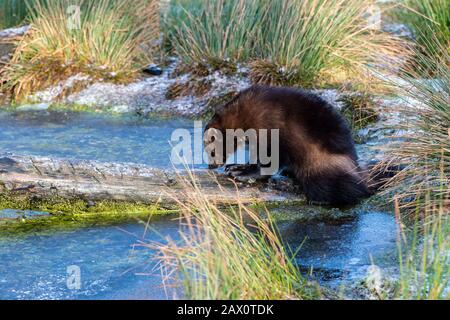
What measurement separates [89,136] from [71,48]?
7.17 ft

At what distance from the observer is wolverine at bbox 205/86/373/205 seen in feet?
20.0

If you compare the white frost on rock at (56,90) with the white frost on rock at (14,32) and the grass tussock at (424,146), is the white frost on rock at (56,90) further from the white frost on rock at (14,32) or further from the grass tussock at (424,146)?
the grass tussock at (424,146)

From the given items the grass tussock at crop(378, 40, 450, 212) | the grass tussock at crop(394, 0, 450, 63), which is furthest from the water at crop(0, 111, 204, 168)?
the grass tussock at crop(394, 0, 450, 63)

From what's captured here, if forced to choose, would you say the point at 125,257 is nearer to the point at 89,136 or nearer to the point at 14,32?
the point at 89,136

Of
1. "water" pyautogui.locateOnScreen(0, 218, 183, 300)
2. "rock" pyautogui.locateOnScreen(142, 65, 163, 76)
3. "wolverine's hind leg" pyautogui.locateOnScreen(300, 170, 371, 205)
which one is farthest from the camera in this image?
"rock" pyautogui.locateOnScreen(142, 65, 163, 76)

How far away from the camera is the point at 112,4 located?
1045 centimetres

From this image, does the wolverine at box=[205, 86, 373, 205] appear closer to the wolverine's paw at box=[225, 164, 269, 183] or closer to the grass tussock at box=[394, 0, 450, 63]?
the wolverine's paw at box=[225, 164, 269, 183]

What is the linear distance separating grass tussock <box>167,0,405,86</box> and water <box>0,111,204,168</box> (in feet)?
3.97

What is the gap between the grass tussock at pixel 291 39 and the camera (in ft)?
30.0

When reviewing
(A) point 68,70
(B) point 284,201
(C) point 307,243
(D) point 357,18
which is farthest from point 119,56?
(C) point 307,243

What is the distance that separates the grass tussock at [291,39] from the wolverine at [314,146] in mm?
2706

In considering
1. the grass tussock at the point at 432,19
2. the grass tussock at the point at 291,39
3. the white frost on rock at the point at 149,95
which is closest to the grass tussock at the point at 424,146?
the grass tussock at the point at 291,39

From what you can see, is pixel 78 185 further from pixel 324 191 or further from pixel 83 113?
pixel 83 113
